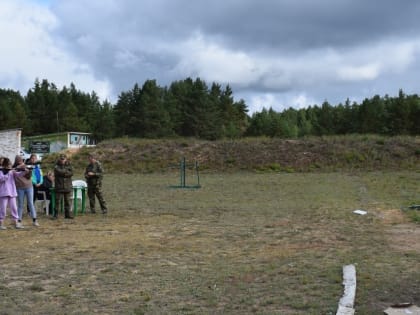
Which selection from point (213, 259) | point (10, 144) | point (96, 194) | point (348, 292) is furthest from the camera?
point (10, 144)

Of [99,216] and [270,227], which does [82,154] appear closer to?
[99,216]

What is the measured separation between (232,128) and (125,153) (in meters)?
45.1

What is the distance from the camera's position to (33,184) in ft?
45.1

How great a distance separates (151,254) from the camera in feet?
28.9

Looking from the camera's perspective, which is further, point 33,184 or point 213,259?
point 33,184

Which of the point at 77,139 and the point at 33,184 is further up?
the point at 77,139

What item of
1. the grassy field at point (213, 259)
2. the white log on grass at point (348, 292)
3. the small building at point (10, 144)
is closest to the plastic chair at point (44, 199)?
the grassy field at point (213, 259)

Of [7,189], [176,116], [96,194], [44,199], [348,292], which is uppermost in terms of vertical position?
[176,116]

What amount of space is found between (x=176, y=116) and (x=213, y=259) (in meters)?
71.6

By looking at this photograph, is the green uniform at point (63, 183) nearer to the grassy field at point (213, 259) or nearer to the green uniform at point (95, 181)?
the grassy field at point (213, 259)

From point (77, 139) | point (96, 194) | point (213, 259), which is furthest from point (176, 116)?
point (213, 259)

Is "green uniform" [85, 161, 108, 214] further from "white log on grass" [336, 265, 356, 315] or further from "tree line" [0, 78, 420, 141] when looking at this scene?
"tree line" [0, 78, 420, 141]

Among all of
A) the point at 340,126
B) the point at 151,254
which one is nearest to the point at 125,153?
the point at 151,254

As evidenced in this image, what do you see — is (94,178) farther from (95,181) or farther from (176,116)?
(176,116)
